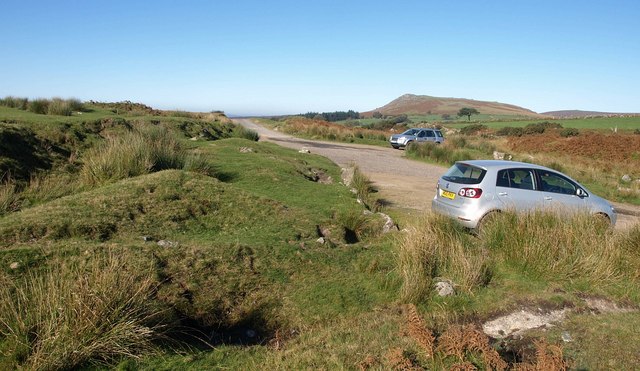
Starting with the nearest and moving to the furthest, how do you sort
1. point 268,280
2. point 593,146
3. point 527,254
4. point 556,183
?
point 268,280 < point 527,254 < point 556,183 < point 593,146

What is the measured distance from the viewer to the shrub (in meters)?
17.2

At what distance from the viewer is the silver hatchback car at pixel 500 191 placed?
352 inches

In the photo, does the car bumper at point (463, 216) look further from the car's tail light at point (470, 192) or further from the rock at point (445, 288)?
the rock at point (445, 288)

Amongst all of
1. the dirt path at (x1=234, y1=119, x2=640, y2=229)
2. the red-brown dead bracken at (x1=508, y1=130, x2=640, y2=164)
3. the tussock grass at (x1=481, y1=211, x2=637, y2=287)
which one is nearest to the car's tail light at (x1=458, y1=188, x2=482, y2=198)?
the tussock grass at (x1=481, y1=211, x2=637, y2=287)

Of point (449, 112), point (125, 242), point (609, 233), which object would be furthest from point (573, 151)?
point (449, 112)

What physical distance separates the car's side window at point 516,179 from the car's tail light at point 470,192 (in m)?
0.51

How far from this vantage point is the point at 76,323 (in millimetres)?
3717

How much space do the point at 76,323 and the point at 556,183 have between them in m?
9.47

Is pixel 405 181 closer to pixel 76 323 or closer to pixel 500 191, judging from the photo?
pixel 500 191

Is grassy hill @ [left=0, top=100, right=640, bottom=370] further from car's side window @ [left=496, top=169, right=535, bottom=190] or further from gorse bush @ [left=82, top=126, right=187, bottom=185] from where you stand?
car's side window @ [left=496, top=169, right=535, bottom=190]

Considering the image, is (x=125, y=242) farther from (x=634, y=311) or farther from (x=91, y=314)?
(x=634, y=311)

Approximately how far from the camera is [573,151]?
1265 inches

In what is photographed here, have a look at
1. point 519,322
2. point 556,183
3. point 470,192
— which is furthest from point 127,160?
point 556,183

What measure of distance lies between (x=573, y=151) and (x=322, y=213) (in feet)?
97.3
